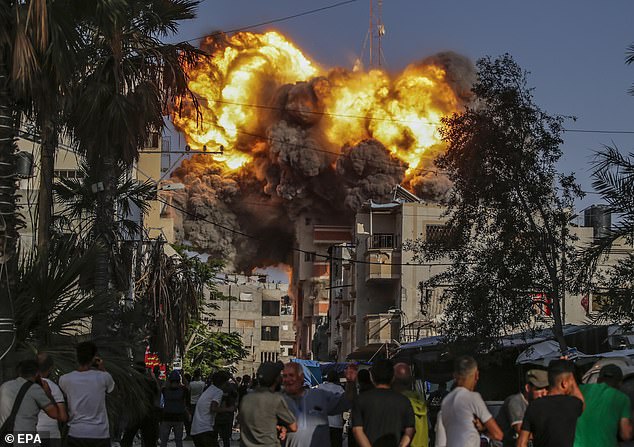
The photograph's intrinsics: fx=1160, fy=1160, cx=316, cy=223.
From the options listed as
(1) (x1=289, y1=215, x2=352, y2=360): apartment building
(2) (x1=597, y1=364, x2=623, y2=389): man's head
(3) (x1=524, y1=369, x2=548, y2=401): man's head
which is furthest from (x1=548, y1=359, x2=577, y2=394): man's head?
(1) (x1=289, y1=215, x2=352, y2=360): apartment building

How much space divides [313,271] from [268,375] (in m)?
81.5

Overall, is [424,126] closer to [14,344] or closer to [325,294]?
[325,294]

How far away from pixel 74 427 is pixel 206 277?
4366cm

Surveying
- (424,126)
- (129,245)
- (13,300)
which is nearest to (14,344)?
(13,300)

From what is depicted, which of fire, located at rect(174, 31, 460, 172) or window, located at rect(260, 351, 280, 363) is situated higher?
fire, located at rect(174, 31, 460, 172)

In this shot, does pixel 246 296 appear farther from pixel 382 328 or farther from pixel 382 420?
pixel 382 420

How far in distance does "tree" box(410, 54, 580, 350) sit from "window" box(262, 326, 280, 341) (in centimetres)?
8022

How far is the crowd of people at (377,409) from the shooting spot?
9.32 m

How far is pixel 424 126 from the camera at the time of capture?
274ft

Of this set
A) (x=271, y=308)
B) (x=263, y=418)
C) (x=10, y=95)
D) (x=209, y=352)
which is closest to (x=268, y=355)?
(x=271, y=308)

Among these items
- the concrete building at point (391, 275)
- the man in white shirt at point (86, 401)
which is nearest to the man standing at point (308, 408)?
the man in white shirt at point (86, 401)

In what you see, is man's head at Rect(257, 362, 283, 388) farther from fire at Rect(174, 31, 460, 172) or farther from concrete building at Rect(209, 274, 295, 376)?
concrete building at Rect(209, 274, 295, 376)

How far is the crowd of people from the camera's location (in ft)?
30.6

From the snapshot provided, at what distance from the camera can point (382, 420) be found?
390 inches
